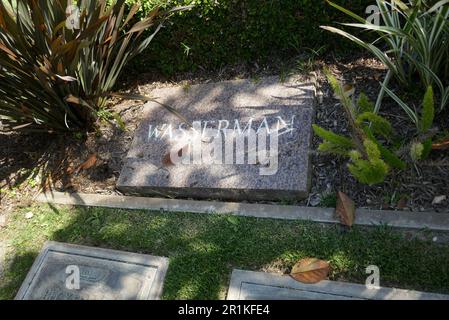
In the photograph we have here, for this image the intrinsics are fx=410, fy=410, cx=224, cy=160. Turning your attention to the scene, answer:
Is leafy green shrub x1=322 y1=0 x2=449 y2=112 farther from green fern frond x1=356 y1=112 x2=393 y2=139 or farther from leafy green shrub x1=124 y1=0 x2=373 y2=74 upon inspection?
leafy green shrub x1=124 y1=0 x2=373 y2=74

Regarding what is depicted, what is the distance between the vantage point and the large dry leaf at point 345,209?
2.17 metres

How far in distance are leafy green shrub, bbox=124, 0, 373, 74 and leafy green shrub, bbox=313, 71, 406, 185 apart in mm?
902

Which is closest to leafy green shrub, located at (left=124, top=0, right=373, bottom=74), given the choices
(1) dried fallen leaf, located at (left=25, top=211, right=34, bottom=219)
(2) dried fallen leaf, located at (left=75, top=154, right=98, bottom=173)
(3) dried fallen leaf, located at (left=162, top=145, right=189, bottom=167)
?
(3) dried fallen leaf, located at (left=162, top=145, right=189, bottom=167)

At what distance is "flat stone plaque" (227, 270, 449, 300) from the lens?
187 cm

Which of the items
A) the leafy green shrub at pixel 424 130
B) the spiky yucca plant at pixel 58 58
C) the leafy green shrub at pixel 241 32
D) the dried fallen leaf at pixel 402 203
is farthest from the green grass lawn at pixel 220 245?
the leafy green shrub at pixel 241 32

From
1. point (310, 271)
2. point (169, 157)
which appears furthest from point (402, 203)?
point (169, 157)

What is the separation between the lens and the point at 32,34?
2604 millimetres

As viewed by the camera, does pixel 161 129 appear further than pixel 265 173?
Yes

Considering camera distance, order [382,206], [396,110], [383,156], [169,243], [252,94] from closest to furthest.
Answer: [383,156]
[382,206]
[169,243]
[396,110]
[252,94]

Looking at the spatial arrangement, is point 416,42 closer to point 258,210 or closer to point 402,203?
point 402,203

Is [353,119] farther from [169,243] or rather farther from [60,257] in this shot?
[60,257]

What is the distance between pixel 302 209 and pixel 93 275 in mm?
1233

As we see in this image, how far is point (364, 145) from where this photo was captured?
1986 millimetres

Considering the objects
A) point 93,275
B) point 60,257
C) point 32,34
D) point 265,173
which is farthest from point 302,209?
point 32,34
